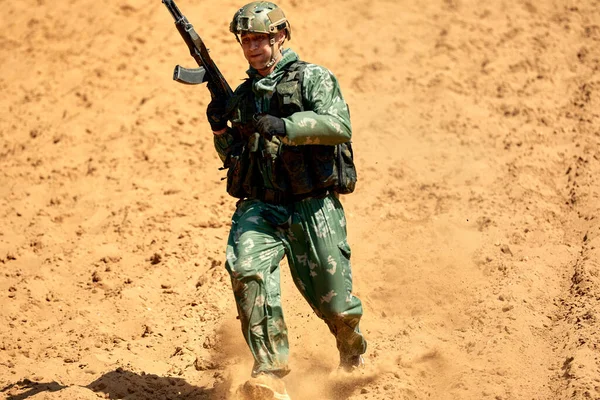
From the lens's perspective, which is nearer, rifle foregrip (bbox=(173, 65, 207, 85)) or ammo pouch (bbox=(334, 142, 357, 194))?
ammo pouch (bbox=(334, 142, 357, 194))

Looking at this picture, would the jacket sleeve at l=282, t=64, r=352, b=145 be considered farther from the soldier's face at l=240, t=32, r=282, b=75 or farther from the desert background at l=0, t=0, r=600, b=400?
the desert background at l=0, t=0, r=600, b=400

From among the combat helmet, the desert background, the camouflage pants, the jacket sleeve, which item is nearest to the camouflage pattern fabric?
the jacket sleeve

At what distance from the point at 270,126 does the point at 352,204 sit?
394 cm

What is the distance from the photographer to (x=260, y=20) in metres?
6.29

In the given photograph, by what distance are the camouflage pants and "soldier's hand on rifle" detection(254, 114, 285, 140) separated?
2.16ft

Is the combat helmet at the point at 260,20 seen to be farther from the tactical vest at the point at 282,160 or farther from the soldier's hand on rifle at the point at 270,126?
the soldier's hand on rifle at the point at 270,126

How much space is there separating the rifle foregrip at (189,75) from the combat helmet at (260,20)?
55 cm

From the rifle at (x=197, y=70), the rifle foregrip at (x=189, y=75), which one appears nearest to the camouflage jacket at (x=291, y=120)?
the rifle at (x=197, y=70)

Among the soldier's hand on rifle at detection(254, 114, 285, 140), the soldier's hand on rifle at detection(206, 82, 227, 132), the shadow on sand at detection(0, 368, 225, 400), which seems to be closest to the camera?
the soldier's hand on rifle at detection(254, 114, 285, 140)

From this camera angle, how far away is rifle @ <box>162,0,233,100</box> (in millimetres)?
6719

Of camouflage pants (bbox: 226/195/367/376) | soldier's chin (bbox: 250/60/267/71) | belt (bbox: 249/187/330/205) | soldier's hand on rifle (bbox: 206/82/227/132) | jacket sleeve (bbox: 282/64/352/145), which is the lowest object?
camouflage pants (bbox: 226/195/367/376)

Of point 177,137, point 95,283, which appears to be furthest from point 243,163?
point 177,137

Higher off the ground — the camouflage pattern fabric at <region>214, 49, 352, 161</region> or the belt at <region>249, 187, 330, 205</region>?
the camouflage pattern fabric at <region>214, 49, 352, 161</region>

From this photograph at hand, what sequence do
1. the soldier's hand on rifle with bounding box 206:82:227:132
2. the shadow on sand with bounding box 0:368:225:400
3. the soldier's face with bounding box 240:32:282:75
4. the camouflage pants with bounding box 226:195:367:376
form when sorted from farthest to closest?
the shadow on sand with bounding box 0:368:225:400, the soldier's hand on rifle with bounding box 206:82:227:132, the soldier's face with bounding box 240:32:282:75, the camouflage pants with bounding box 226:195:367:376
